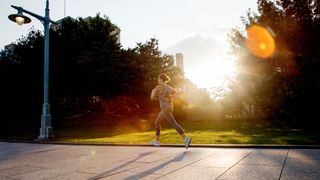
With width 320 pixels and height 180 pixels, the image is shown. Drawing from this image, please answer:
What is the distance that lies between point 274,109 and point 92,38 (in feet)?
58.4

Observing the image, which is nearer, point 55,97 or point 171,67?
point 55,97

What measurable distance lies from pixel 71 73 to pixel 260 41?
1591 cm

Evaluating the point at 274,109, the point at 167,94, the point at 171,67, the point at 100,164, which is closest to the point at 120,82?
the point at 171,67

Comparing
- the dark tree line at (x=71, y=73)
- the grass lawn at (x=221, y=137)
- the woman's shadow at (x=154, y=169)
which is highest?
the dark tree line at (x=71, y=73)

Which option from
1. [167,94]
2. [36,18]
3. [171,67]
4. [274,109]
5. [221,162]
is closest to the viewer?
[221,162]

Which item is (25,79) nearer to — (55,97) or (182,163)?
(55,97)

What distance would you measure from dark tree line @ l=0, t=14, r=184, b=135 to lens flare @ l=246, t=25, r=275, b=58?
9.71 m

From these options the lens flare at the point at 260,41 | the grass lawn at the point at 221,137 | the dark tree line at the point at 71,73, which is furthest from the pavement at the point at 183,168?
the dark tree line at the point at 71,73

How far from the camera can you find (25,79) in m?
27.8

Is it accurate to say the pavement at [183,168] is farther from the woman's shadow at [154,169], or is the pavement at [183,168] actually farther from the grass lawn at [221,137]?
the grass lawn at [221,137]

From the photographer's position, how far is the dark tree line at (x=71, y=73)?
1091 inches

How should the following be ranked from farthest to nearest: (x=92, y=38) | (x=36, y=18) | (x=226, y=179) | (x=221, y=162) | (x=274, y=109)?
(x=92, y=38), (x=274, y=109), (x=36, y=18), (x=221, y=162), (x=226, y=179)

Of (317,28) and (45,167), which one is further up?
(317,28)

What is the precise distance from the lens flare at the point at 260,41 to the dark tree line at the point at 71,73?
9.71 meters
